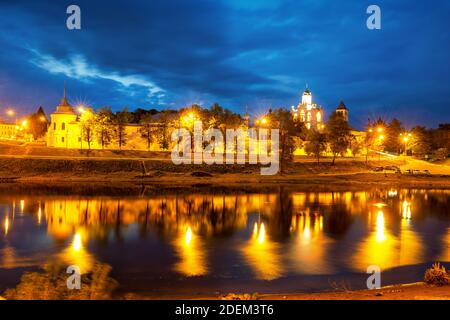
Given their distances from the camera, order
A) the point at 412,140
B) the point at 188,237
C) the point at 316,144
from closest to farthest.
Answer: the point at 188,237
the point at 316,144
the point at 412,140

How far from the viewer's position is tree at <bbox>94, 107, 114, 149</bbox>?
9688 centimetres

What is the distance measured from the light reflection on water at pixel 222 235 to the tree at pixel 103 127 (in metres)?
52.0

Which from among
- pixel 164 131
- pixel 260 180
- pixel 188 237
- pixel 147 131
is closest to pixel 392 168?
pixel 260 180

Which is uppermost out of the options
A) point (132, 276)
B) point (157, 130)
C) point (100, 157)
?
point (157, 130)

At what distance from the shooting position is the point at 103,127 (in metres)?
97.1

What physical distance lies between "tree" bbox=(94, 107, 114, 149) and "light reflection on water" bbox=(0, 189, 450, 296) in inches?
Result: 2047

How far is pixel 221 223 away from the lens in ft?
112

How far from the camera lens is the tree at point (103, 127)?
96875 mm

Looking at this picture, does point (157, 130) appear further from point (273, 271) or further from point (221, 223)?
point (273, 271)

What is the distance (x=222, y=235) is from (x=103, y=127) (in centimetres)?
7360

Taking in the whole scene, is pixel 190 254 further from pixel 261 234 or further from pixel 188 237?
pixel 261 234

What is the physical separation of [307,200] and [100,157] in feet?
150
